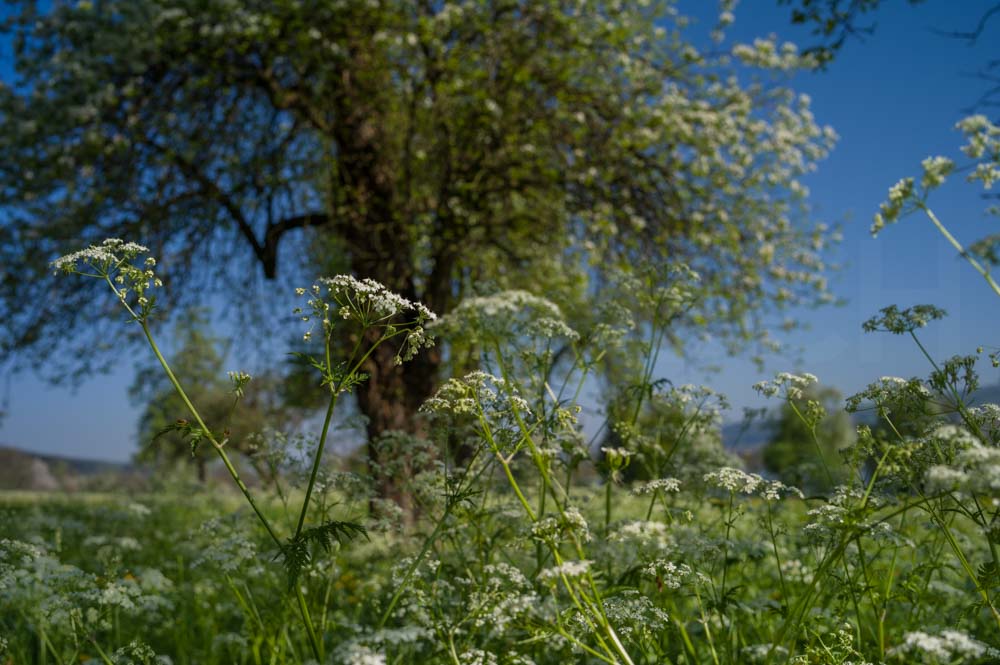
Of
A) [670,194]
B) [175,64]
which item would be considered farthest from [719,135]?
[175,64]

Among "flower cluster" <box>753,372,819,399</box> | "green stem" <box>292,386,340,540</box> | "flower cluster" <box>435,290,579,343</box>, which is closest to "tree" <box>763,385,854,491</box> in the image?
"flower cluster" <box>753,372,819,399</box>

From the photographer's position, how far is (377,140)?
1059cm

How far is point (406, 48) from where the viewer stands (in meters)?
10.6

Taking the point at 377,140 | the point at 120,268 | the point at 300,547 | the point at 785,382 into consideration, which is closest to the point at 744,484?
the point at 785,382

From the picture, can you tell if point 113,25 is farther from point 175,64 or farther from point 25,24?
point 25,24

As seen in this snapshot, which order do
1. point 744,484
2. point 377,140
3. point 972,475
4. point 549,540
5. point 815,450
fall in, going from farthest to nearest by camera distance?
point 377,140 → point 815,450 → point 744,484 → point 549,540 → point 972,475

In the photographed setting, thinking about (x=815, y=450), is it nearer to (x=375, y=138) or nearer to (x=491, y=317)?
(x=491, y=317)

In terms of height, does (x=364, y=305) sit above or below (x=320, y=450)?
above

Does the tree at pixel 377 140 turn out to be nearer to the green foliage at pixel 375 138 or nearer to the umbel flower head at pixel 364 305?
the green foliage at pixel 375 138

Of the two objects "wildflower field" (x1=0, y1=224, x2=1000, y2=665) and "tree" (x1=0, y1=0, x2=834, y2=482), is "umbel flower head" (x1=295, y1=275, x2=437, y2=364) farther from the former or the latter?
"tree" (x1=0, y1=0, x2=834, y2=482)

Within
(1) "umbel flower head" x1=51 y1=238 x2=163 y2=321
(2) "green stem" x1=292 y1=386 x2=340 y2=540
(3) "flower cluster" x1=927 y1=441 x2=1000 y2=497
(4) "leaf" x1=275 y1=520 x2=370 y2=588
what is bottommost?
(4) "leaf" x1=275 y1=520 x2=370 y2=588

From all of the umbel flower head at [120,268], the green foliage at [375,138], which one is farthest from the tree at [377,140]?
the umbel flower head at [120,268]

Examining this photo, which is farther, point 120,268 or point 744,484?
point 744,484

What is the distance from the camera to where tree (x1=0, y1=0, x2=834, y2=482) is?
10.1 m
